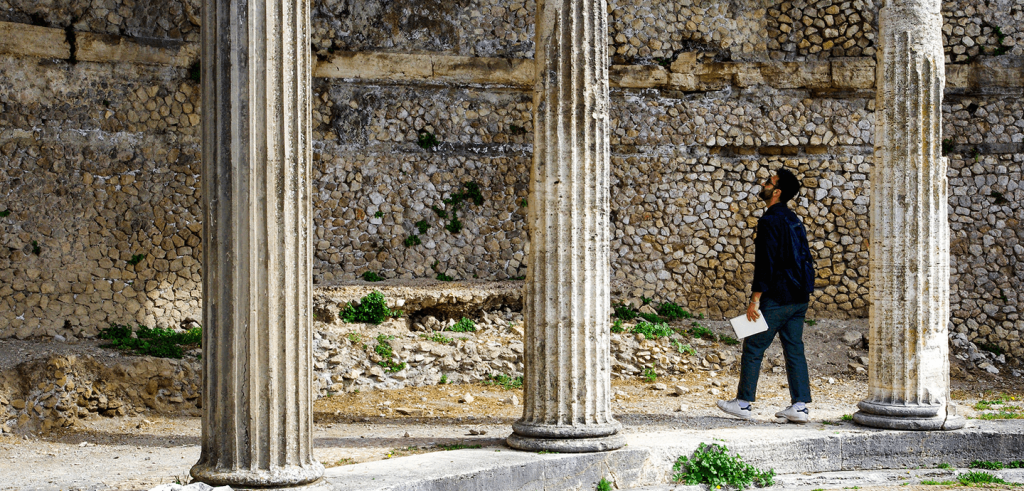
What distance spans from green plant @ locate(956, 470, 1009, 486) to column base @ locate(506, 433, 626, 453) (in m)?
2.50

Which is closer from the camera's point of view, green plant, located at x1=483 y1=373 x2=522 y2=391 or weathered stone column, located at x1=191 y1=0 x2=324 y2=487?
weathered stone column, located at x1=191 y1=0 x2=324 y2=487

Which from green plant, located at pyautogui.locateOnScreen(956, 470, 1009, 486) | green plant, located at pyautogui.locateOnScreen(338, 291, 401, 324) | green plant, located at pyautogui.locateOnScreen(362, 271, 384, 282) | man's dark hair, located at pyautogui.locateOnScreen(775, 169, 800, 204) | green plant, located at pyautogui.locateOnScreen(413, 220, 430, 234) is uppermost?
man's dark hair, located at pyautogui.locateOnScreen(775, 169, 800, 204)

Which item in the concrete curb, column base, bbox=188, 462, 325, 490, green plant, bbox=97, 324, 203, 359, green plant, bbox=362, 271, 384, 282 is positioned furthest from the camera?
green plant, bbox=362, 271, 384, 282

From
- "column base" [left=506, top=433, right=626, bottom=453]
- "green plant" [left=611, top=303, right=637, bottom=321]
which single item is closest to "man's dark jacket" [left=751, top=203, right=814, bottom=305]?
"column base" [left=506, top=433, right=626, bottom=453]

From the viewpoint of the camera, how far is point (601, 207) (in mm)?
5969

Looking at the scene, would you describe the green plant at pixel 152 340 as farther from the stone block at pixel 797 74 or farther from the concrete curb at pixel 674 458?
the stone block at pixel 797 74

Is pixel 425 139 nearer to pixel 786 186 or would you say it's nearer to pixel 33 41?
pixel 33 41

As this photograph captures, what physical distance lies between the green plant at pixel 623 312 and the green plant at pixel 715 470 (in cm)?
606

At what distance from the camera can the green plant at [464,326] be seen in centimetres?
1106

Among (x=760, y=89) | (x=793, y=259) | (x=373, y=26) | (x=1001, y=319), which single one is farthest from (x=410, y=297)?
(x=1001, y=319)

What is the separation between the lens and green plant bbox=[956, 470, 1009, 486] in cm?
628

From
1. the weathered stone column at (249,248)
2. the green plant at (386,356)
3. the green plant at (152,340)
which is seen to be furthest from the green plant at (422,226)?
the weathered stone column at (249,248)

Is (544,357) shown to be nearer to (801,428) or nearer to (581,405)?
(581,405)

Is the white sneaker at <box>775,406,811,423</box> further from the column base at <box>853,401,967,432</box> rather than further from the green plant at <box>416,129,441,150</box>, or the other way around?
the green plant at <box>416,129,441,150</box>
